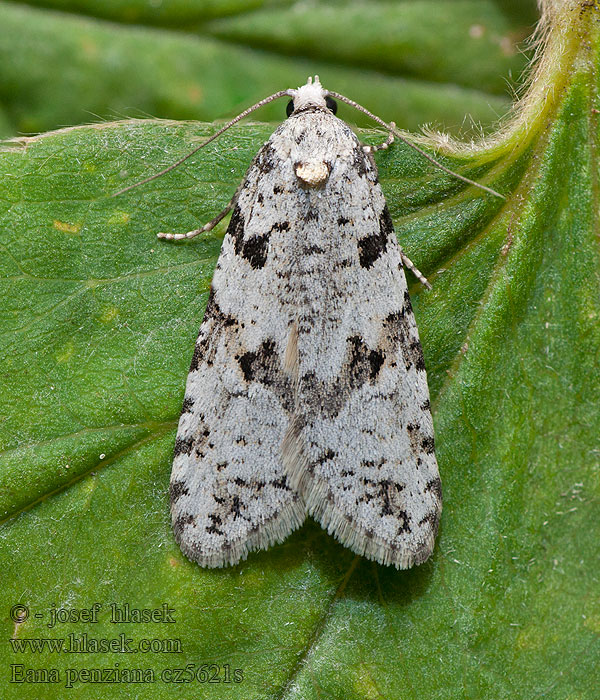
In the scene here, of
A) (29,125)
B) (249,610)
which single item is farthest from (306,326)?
(29,125)

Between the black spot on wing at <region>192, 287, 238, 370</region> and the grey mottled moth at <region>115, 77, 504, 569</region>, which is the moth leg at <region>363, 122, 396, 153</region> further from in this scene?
the black spot on wing at <region>192, 287, 238, 370</region>

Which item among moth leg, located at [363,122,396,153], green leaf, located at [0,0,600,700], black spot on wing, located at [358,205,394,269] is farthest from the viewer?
moth leg, located at [363,122,396,153]

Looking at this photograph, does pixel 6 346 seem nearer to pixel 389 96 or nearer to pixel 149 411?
pixel 149 411

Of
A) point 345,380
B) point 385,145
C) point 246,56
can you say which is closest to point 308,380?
point 345,380

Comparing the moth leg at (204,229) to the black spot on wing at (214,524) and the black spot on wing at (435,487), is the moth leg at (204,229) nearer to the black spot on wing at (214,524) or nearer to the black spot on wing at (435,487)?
the black spot on wing at (214,524)

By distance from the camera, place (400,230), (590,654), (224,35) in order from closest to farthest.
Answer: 1. (590,654)
2. (400,230)
3. (224,35)

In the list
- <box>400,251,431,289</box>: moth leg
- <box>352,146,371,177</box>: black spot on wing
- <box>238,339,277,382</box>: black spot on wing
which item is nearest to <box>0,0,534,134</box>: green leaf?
<box>352,146,371,177</box>: black spot on wing
